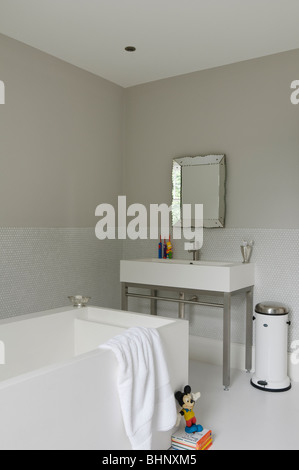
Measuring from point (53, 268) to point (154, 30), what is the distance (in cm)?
206

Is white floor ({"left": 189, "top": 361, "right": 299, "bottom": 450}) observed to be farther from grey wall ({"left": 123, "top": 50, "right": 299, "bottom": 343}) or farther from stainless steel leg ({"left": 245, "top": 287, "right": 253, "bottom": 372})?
grey wall ({"left": 123, "top": 50, "right": 299, "bottom": 343})

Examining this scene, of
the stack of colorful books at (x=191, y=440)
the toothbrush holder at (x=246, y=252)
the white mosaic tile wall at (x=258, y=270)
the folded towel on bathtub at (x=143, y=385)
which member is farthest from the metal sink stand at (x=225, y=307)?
the folded towel on bathtub at (x=143, y=385)

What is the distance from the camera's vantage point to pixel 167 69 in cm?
386

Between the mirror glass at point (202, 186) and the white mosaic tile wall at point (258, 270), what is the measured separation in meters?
0.18

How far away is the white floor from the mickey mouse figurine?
0.16 metres

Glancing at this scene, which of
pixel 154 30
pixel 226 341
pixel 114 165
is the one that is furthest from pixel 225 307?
pixel 154 30

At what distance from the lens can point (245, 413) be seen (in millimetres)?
2783

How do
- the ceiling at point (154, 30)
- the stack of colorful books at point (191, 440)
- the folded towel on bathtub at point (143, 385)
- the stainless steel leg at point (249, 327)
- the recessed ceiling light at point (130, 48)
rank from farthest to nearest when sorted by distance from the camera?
the stainless steel leg at point (249, 327), the recessed ceiling light at point (130, 48), the ceiling at point (154, 30), the stack of colorful books at point (191, 440), the folded towel on bathtub at point (143, 385)

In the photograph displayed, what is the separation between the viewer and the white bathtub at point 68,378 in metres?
1.45

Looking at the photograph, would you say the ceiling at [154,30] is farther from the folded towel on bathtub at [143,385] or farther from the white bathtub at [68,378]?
the folded towel on bathtub at [143,385]

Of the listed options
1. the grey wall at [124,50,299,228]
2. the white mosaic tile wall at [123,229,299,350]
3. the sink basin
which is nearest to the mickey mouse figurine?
the sink basin

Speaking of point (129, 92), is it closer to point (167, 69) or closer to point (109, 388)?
point (167, 69)

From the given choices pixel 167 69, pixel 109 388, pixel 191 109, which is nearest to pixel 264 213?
pixel 191 109

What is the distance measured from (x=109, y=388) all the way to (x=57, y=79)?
2.77 meters
